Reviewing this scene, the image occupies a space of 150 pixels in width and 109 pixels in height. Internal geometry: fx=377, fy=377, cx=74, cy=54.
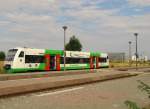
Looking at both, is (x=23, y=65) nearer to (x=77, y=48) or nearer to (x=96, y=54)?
(x=96, y=54)

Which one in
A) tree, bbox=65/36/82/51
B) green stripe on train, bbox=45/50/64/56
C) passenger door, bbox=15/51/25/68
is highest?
tree, bbox=65/36/82/51

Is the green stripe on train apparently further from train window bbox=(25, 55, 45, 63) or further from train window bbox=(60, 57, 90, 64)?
train window bbox=(25, 55, 45, 63)

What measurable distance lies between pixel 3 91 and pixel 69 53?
38664 millimetres

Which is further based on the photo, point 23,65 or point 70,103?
point 23,65

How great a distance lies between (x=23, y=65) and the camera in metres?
43.5

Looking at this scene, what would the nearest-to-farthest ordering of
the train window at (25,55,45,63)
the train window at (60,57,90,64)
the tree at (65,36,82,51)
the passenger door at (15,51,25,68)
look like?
the passenger door at (15,51,25,68) < the train window at (25,55,45,63) < the train window at (60,57,90,64) < the tree at (65,36,82,51)

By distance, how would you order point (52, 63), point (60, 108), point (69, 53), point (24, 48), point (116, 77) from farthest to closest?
point (69, 53) < point (52, 63) < point (24, 48) < point (116, 77) < point (60, 108)

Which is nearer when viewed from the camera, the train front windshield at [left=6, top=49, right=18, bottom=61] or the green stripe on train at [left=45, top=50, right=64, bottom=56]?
the train front windshield at [left=6, top=49, right=18, bottom=61]

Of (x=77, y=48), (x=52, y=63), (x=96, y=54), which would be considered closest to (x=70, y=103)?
(x=52, y=63)

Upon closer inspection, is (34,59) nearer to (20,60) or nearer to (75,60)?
(20,60)

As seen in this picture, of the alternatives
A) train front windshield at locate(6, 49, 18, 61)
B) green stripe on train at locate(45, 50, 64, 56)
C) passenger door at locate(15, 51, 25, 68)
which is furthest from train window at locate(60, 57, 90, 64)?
train front windshield at locate(6, 49, 18, 61)

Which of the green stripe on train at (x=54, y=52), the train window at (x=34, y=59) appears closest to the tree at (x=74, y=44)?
the green stripe on train at (x=54, y=52)

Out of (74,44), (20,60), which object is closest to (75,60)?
(20,60)

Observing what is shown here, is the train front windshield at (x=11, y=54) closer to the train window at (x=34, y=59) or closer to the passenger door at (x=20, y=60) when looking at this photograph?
the passenger door at (x=20, y=60)
